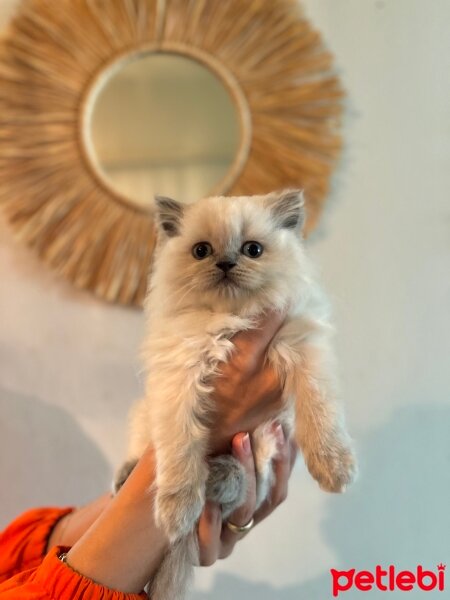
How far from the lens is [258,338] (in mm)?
926

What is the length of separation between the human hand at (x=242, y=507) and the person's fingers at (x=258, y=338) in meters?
0.16

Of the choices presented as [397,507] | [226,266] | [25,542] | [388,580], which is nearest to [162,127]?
[226,266]

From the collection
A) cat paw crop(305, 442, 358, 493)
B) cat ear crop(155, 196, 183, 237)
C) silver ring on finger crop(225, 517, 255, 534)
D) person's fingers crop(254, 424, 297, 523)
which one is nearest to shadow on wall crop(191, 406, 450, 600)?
person's fingers crop(254, 424, 297, 523)

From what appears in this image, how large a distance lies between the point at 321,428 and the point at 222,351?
0.74ft

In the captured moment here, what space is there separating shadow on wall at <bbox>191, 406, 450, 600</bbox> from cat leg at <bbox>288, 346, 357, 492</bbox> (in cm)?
69

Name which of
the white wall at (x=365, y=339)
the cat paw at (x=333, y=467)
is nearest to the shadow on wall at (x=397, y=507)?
the white wall at (x=365, y=339)

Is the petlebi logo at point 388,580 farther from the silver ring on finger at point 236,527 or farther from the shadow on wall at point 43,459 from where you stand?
the shadow on wall at point 43,459

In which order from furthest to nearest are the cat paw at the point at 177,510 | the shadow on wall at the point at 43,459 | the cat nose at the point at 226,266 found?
the shadow on wall at the point at 43,459
the cat nose at the point at 226,266
the cat paw at the point at 177,510

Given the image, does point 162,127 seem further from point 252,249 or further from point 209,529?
point 209,529

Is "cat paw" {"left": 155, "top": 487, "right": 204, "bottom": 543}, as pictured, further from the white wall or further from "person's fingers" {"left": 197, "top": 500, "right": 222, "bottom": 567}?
the white wall

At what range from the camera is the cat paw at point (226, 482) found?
0.90m

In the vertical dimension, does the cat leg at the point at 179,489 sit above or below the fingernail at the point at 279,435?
below

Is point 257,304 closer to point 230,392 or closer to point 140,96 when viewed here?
point 230,392

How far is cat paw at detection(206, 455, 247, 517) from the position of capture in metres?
0.90
